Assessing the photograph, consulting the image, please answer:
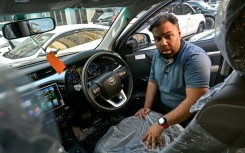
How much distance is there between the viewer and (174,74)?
75.0 inches

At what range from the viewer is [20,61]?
2115mm

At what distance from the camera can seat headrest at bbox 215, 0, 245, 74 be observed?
79cm

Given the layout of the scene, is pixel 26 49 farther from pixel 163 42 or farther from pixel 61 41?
pixel 163 42

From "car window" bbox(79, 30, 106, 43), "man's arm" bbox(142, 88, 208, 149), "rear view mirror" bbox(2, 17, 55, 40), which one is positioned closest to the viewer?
"rear view mirror" bbox(2, 17, 55, 40)

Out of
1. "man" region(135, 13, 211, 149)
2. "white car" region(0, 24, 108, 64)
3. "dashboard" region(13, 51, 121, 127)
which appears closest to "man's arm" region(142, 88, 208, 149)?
"man" region(135, 13, 211, 149)

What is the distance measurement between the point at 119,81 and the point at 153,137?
67cm

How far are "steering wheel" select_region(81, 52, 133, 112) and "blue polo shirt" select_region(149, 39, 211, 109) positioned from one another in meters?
0.29

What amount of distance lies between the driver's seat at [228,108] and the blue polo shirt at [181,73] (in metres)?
0.85

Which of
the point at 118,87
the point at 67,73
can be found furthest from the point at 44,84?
the point at 118,87

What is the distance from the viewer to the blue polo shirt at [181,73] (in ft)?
5.77

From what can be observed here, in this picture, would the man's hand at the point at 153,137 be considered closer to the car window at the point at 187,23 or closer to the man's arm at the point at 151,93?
the man's arm at the point at 151,93

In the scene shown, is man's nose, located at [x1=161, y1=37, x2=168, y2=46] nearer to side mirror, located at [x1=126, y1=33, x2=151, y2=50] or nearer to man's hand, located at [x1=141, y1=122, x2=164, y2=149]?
man's hand, located at [x1=141, y1=122, x2=164, y2=149]

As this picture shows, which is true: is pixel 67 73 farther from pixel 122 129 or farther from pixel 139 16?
pixel 139 16

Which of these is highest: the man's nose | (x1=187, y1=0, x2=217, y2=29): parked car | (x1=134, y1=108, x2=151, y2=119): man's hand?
(x1=187, y1=0, x2=217, y2=29): parked car
